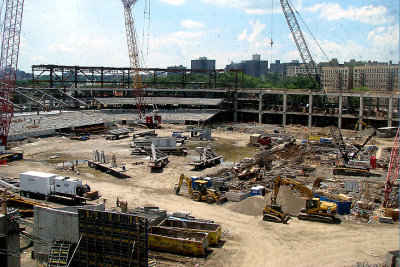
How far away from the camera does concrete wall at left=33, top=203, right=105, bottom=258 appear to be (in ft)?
56.8

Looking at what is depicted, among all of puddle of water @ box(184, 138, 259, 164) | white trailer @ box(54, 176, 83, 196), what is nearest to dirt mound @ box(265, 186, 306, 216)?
white trailer @ box(54, 176, 83, 196)

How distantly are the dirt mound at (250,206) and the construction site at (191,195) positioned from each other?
0.22ft

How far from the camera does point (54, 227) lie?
58.1 feet

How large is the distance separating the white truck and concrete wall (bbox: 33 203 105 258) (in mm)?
7441

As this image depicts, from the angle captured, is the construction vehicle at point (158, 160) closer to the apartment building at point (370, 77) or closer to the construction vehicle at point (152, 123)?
the construction vehicle at point (152, 123)

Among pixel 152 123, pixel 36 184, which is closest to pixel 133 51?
pixel 152 123

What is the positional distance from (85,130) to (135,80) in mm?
18307

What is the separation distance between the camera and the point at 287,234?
67.3 feet

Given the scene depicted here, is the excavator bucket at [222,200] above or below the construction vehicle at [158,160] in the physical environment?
below

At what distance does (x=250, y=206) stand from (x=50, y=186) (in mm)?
12729

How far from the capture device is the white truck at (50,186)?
26.1 metres

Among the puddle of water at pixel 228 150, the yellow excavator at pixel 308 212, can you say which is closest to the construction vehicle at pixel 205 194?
the yellow excavator at pixel 308 212

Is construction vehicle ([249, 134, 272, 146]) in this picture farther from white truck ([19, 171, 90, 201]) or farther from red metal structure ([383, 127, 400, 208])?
white truck ([19, 171, 90, 201])

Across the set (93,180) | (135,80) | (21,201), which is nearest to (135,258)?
(21,201)
